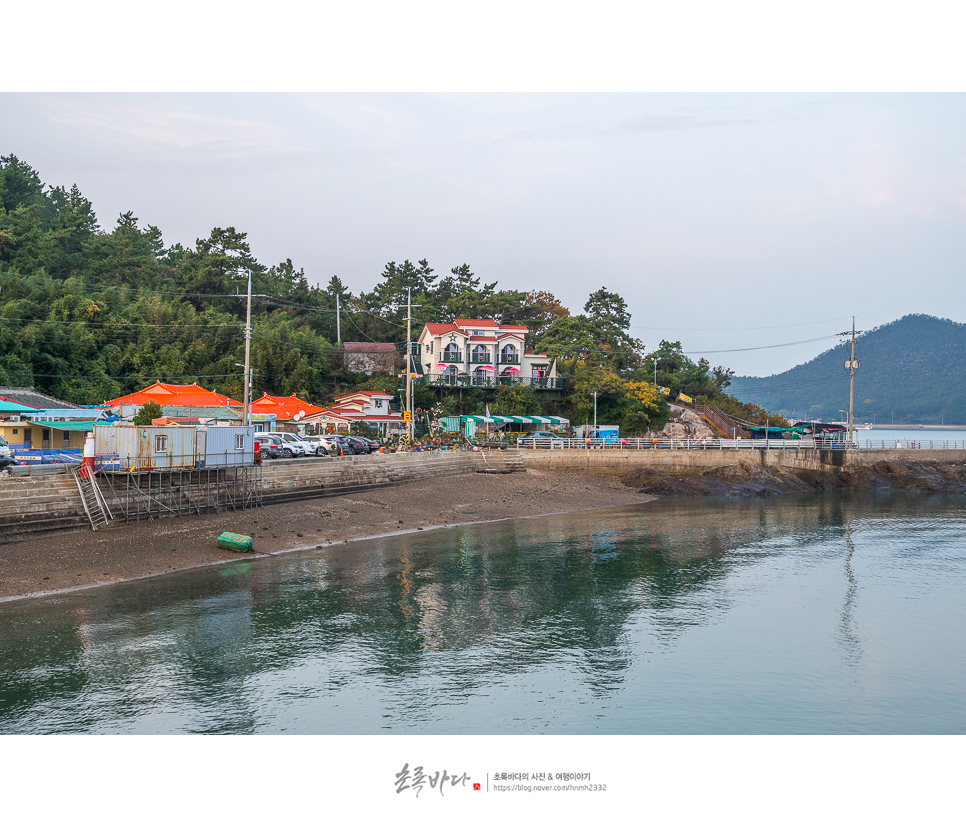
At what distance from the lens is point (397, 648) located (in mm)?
22609

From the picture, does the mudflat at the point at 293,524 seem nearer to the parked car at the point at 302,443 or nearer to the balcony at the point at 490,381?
the parked car at the point at 302,443

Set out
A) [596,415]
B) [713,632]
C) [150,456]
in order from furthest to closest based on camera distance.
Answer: [596,415] → [150,456] → [713,632]

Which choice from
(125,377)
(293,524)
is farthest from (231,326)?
(293,524)

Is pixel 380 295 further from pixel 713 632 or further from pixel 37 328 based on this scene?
pixel 713 632

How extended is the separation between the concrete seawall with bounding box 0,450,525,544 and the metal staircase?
0.25m

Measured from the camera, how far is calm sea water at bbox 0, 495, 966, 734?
18.5 metres

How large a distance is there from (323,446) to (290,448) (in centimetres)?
301

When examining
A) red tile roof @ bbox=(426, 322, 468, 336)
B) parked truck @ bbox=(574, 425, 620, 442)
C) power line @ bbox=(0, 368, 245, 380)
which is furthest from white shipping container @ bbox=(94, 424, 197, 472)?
red tile roof @ bbox=(426, 322, 468, 336)

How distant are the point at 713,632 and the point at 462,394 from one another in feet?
186

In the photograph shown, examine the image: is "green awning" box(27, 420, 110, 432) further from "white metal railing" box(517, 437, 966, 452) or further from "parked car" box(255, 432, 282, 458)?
"white metal railing" box(517, 437, 966, 452)

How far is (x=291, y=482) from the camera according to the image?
141ft

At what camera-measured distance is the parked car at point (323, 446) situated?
51.7 meters

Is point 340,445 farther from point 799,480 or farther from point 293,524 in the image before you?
point 799,480

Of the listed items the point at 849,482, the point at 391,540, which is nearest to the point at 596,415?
the point at 849,482
